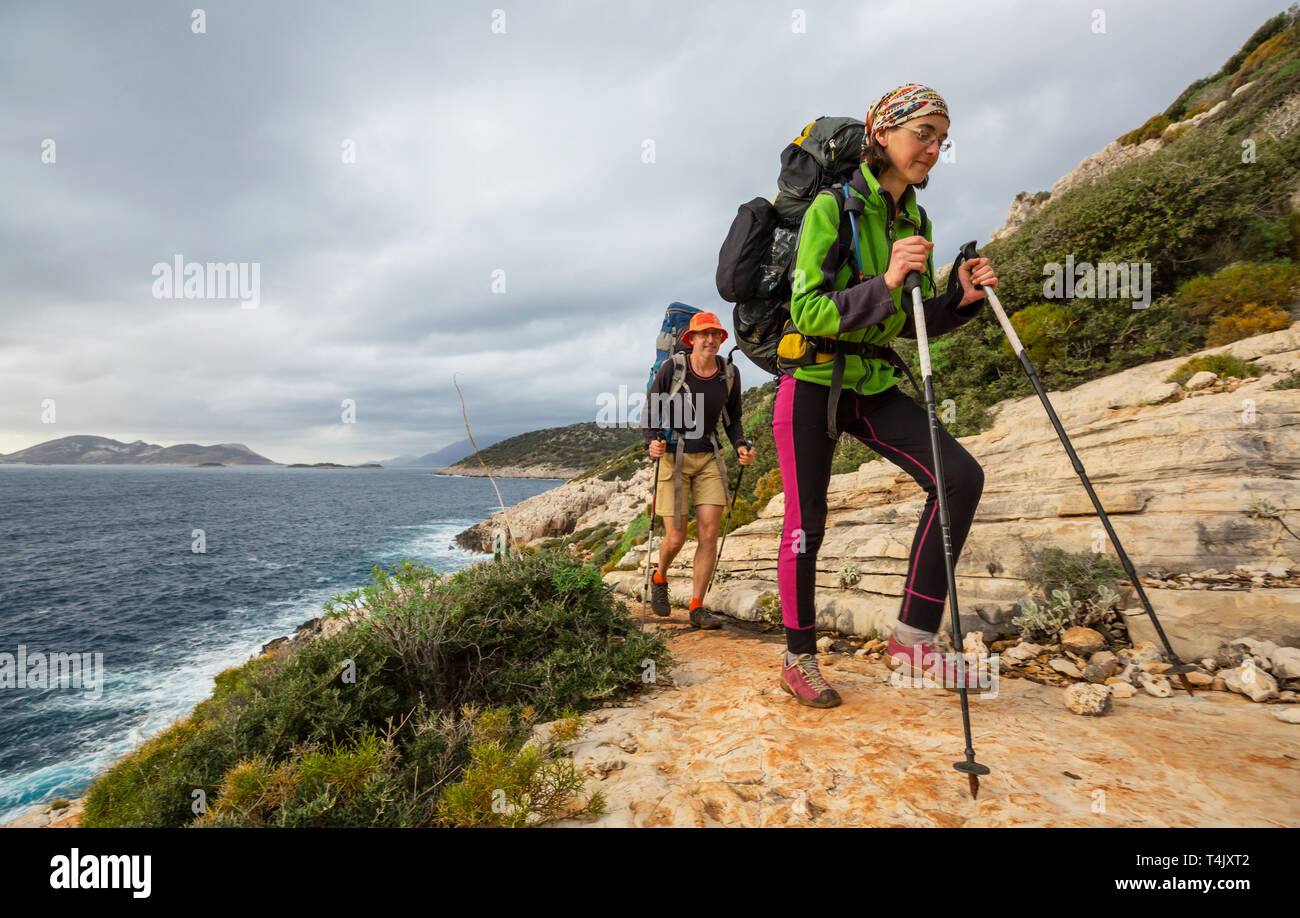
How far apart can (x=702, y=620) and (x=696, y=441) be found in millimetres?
2186

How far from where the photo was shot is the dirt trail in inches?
83.2

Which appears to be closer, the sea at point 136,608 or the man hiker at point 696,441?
the man hiker at point 696,441

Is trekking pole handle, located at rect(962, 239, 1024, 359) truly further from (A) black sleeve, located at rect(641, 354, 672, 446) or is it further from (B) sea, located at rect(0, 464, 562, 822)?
(B) sea, located at rect(0, 464, 562, 822)

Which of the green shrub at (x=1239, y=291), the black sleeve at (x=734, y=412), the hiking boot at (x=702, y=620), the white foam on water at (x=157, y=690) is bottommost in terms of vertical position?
the white foam on water at (x=157, y=690)

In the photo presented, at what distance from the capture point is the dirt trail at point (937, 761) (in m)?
2.11

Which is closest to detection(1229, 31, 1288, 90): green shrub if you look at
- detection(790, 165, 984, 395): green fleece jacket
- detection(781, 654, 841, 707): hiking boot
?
detection(790, 165, 984, 395): green fleece jacket

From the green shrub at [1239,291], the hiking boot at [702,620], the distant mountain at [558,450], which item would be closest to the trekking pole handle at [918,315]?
the hiking boot at [702,620]

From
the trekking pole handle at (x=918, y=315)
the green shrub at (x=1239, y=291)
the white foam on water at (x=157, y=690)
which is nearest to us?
the trekking pole handle at (x=918, y=315)

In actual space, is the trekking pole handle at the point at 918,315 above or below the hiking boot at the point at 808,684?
above

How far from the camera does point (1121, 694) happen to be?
10.9 feet

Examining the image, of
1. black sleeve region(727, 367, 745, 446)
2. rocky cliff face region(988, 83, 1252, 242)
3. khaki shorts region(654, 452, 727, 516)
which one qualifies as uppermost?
rocky cliff face region(988, 83, 1252, 242)

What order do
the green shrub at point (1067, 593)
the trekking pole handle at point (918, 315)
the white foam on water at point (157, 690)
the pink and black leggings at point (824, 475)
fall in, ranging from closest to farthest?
1. the trekking pole handle at point (918, 315)
2. the pink and black leggings at point (824, 475)
3. the green shrub at point (1067, 593)
4. the white foam on water at point (157, 690)

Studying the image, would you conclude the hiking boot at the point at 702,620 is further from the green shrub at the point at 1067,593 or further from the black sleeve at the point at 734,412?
the green shrub at the point at 1067,593

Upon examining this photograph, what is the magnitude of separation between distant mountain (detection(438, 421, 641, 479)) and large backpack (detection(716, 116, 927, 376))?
94.9m
